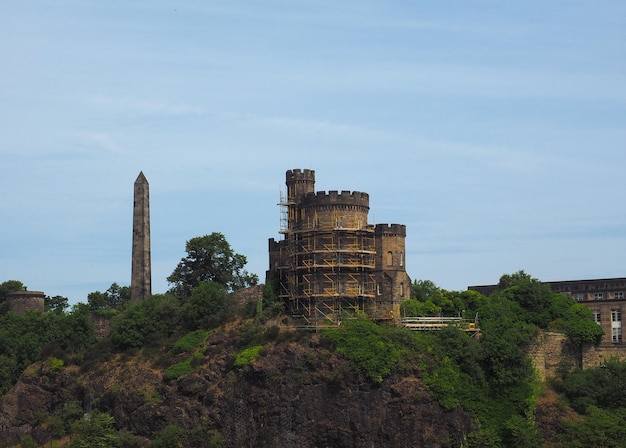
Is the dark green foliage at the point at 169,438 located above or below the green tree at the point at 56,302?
below

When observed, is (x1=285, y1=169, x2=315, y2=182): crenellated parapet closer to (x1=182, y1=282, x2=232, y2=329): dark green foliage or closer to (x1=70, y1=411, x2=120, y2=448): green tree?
(x1=182, y1=282, x2=232, y2=329): dark green foliage

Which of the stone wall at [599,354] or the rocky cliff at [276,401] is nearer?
the rocky cliff at [276,401]

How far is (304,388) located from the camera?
85875 millimetres

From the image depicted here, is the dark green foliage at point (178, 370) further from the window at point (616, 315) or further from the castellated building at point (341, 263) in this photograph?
the window at point (616, 315)

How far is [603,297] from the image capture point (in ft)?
344

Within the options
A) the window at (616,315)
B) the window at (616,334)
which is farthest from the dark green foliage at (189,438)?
the window at (616,315)

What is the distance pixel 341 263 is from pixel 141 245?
21714mm

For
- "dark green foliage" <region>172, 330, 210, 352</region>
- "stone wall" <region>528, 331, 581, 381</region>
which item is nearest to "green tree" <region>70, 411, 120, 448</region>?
"dark green foliage" <region>172, 330, 210, 352</region>

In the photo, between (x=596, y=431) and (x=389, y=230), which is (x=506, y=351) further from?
(x=389, y=230)

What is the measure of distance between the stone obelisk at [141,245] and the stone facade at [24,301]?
17.2 m

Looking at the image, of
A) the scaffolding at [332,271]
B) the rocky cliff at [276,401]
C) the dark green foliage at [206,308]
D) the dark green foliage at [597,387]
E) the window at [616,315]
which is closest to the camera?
the rocky cliff at [276,401]

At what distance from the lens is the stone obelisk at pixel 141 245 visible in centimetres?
10806

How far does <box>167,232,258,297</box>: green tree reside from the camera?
106 m

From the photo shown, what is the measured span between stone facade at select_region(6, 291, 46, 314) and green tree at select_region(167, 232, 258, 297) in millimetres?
21047
